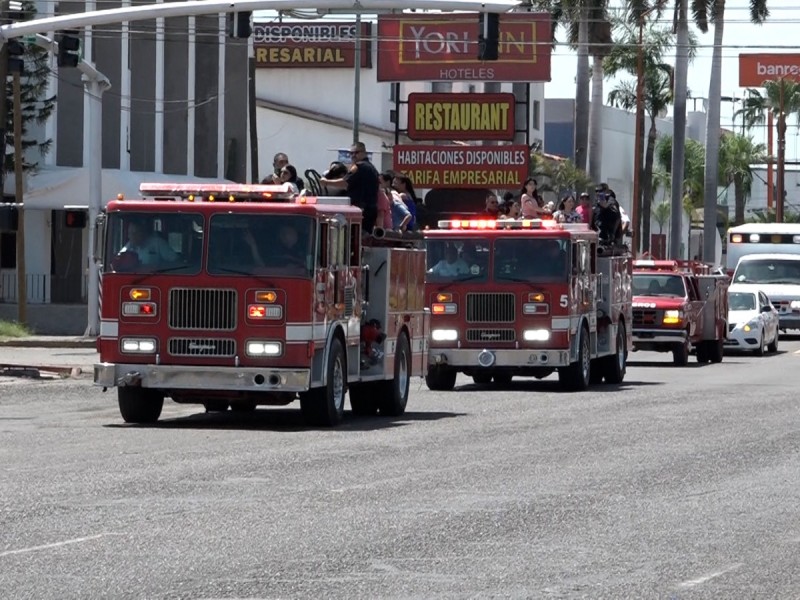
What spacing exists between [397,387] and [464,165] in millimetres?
34371

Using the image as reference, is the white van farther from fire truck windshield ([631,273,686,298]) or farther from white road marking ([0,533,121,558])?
white road marking ([0,533,121,558])

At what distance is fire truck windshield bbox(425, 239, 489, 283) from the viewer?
26703mm

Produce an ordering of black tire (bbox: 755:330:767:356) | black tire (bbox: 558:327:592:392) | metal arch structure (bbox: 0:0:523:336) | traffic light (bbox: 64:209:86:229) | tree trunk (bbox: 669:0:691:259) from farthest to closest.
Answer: tree trunk (bbox: 669:0:691:259) → black tire (bbox: 755:330:767:356) → traffic light (bbox: 64:209:86:229) → metal arch structure (bbox: 0:0:523:336) → black tire (bbox: 558:327:592:392)

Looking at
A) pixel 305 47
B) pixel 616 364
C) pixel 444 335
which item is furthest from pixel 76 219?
pixel 305 47

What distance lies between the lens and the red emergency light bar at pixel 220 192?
1903cm

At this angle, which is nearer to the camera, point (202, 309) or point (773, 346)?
point (202, 309)

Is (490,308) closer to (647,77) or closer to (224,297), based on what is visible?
(224,297)

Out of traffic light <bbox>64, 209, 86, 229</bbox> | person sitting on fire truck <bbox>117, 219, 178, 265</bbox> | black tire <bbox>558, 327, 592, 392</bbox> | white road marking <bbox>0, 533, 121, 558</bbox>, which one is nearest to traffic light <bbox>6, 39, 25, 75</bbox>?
traffic light <bbox>64, 209, 86, 229</bbox>

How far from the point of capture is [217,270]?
737 inches

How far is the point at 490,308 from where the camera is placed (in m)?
26.7

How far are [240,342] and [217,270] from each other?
759mm

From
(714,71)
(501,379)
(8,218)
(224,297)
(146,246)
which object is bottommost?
(501,379)

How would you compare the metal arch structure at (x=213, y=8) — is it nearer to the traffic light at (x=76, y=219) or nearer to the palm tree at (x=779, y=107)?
the traffic light at (x=76, y=219)

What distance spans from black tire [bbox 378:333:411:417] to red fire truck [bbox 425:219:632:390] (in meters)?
4.35
